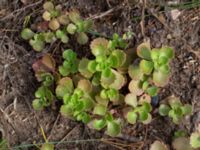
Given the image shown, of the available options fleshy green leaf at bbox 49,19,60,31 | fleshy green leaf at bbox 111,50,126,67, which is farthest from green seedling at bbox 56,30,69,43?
fleshy green leaf at bbox 111,50,126,67

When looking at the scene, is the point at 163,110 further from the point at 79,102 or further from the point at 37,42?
the point at 37,42

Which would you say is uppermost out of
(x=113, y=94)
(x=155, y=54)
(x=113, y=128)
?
(x=155, y=54)

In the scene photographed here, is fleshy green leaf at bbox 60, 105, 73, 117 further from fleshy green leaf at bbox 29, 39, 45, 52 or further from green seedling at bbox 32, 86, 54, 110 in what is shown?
fleshy green leaf at bbox 29, 39, 45, 52

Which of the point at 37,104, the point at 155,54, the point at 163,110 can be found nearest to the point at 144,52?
the point at 155,54

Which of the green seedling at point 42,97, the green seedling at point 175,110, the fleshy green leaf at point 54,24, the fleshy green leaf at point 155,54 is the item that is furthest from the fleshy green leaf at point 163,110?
the fleshy green leaf at point 54,24

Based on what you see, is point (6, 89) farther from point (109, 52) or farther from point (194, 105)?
point (194, 105)

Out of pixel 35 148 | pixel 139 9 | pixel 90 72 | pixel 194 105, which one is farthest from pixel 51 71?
pixel 194 105
